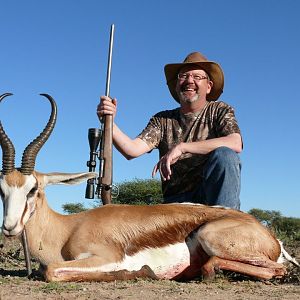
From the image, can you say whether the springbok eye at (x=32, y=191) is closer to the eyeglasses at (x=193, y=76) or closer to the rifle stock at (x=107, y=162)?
the rifle stock at (x=107, y=162)

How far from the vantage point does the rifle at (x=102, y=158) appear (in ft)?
21.7

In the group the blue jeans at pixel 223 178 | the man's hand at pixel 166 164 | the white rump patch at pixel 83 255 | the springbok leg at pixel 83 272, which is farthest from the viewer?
the blue jeans at pixel 223 178

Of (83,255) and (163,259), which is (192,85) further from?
(83,255)

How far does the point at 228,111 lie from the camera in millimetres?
7148

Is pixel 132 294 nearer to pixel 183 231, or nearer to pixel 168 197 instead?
pixel 183 231

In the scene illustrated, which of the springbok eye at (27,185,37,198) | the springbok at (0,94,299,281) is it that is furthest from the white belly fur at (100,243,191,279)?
the springbok eye at (27,185,37,198)

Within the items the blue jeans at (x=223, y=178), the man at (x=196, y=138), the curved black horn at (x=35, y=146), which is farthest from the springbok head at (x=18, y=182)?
the blue jeans at (x=223, y=178)

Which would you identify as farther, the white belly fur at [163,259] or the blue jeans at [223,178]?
the blue jeans at [223,178]

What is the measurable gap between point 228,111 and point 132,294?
3.42 metres

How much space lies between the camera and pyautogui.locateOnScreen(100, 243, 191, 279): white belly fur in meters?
5.24

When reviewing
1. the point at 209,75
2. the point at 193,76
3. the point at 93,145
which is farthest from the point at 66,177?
the point at 209,75

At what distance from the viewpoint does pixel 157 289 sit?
15.1ft

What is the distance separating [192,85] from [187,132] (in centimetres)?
62

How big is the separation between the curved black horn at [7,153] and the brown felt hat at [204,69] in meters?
2.77
